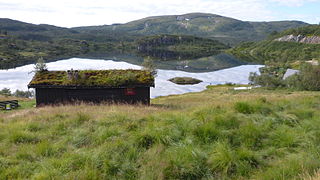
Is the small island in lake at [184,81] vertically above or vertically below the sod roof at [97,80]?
below

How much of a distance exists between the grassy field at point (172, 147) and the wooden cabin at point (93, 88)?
15252mm

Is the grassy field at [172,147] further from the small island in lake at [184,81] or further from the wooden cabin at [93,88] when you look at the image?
the small island in lake at [184,81]

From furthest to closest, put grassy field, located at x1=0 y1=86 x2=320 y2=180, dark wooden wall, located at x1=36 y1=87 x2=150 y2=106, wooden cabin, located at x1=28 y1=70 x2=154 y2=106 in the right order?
Answer: dark wooden wall, located at x1=36 y1=87 x2=150 y2=106, wooden cabin, located at x1=28 y1=70 x2=154 y2=106, grassy field, located at x1=0 y1=86 x2=320 y2=180

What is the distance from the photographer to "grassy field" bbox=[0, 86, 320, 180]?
5367mm

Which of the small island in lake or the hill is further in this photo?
the hill

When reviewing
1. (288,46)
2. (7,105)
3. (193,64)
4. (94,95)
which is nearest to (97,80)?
(94,95)

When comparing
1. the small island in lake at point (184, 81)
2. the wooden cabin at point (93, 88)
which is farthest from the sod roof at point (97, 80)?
the small island in lake at point (184, 81)

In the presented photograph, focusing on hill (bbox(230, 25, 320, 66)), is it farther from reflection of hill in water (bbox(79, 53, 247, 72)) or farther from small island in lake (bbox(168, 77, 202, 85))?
small island in lake (bbox(168, 77, 202, 85))

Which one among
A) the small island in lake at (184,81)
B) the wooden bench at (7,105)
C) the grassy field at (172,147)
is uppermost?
the grassy field at (172,147)

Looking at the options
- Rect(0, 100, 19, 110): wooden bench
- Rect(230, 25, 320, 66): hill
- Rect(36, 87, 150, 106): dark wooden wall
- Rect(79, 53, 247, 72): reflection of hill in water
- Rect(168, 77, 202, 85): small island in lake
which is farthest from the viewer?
Rect(230, 25, 320, 66): hill

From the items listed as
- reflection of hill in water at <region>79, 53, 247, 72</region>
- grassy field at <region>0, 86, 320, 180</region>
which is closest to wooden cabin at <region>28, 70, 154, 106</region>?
grassy field at <region>0, 86, 320, 180</region>

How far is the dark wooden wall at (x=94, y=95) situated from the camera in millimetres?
24734

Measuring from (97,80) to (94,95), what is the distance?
1437 millimetres

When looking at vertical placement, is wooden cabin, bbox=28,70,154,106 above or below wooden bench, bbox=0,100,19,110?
above
